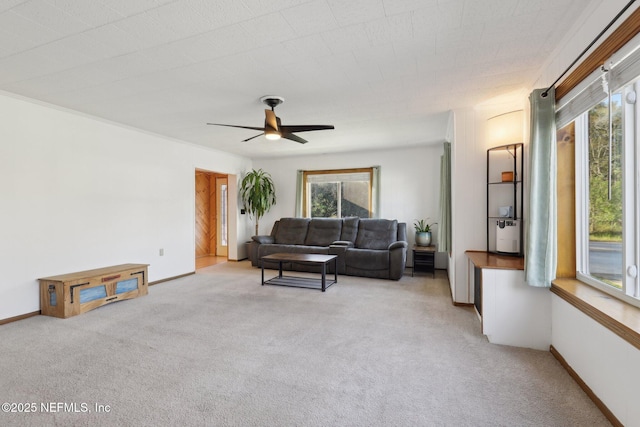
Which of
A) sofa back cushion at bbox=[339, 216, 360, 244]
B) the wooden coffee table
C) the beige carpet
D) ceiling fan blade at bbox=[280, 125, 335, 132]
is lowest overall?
the beige carpet

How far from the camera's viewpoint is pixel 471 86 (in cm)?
308

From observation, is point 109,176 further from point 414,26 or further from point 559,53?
point 559,53

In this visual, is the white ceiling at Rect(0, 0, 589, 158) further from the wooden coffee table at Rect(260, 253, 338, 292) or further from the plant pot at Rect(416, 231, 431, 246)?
the plant pot at Rect(416, 231, 431, 246)

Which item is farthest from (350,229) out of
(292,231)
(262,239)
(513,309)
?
(513,309)

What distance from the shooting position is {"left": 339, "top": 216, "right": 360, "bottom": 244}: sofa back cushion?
20.6ft

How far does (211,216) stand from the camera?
26.7 feet

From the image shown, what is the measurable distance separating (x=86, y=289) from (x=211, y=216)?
15.2 ft

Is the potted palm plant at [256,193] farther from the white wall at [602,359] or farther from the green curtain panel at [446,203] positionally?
the white wall at [602,359]

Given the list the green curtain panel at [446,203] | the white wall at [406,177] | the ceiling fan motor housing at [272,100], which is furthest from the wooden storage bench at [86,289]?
the white wall at [406,177]

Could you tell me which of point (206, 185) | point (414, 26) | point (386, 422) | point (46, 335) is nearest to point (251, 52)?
point (414, 26)

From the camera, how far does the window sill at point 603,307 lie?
1.49 m

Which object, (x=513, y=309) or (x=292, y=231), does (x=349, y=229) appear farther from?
(x=513, y=309)

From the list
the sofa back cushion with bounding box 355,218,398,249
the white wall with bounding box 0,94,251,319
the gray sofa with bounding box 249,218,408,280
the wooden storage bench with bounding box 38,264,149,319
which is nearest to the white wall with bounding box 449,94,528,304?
the gray sofa with bounding box 249,218,408,280

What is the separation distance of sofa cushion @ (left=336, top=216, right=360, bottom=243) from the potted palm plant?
195 centimetres
